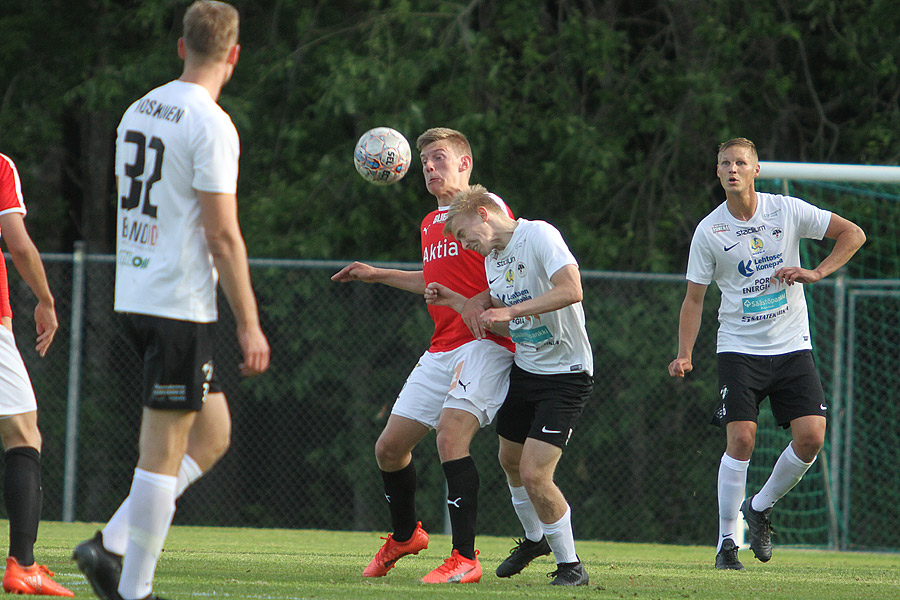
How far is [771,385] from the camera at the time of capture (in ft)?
19.7

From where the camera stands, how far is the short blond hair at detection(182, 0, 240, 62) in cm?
349

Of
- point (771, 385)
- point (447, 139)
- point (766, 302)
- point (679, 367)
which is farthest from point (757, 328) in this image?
point (447, 139)

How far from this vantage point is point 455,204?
16.5 ft

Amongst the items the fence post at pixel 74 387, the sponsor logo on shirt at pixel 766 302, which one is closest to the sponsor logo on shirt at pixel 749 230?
the sponsor logo on shirt at pixel 766 302

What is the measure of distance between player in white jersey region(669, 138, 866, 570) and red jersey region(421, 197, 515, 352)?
4.18ft

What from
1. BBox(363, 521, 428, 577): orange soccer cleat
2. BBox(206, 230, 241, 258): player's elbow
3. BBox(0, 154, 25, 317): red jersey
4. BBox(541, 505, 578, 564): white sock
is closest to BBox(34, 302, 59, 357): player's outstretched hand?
BBox(0, 154, 25, 317): red jersey

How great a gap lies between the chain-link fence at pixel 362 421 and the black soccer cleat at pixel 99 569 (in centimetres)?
659

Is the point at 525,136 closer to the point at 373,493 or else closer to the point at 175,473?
the point at 373,493

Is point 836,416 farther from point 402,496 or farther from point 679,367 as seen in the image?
point 402,496

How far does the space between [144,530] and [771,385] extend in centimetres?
380

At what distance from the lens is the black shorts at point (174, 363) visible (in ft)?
11.1

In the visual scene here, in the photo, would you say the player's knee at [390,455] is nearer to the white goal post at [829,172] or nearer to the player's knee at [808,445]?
the player's knee at [808,445]

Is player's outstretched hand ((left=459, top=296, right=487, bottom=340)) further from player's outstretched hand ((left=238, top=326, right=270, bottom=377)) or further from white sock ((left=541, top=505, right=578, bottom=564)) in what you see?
player's outstretched hand ((left=238, top=326, right=270, bottom=377))

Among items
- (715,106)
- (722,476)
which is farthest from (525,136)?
(722,476)
